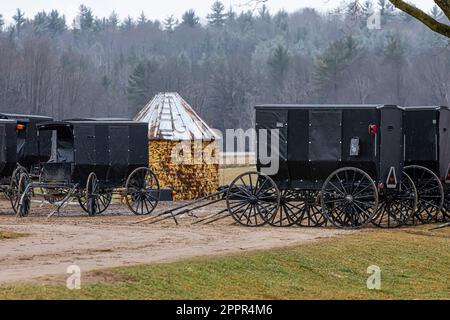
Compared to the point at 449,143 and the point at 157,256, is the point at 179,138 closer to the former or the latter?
the point at 449,143

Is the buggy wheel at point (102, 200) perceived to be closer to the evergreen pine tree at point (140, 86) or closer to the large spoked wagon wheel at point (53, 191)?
the large spoked wagon wheel at point (53, 191)

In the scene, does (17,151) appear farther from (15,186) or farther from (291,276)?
(291,276)

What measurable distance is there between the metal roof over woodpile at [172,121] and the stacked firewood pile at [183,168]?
299mm

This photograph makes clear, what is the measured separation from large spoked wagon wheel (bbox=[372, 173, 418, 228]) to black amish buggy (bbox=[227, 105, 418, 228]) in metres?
0.03

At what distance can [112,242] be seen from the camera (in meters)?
20.7

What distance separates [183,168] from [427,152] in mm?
13721

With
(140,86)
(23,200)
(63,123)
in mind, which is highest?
(140,86)

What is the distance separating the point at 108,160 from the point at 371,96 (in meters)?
81.5

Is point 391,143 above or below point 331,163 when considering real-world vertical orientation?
above

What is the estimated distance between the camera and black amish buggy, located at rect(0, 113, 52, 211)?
3075cm

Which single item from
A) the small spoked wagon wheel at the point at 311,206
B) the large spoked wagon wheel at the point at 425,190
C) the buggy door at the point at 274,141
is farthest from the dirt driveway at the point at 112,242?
the large spoked wagon wheel at the point at 425,190

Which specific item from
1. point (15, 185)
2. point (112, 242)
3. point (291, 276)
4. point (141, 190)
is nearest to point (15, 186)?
point (15, 185)

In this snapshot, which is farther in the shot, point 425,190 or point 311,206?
point 425,190
